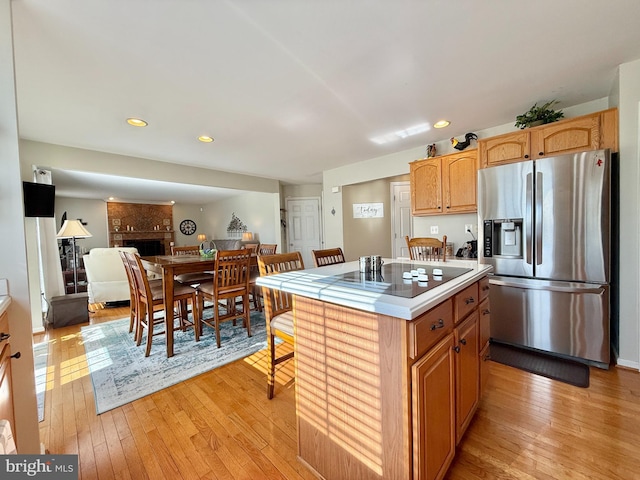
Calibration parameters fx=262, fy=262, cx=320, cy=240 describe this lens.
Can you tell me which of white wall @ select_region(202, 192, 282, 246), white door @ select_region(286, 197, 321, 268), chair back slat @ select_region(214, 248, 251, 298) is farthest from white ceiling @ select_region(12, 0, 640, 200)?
white wall @ select_region(202, 192, 282, 246)

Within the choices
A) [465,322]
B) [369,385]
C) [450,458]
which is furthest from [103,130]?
[450,458]

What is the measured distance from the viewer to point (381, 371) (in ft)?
3.21

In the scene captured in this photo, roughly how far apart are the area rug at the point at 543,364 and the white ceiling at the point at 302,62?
93.4 inches

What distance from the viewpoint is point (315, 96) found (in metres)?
2.30

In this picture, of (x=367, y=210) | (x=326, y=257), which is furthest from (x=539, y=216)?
(x=367, y=210)

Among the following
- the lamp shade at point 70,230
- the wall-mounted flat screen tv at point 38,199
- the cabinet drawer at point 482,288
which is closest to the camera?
the cabinet drawer at point 482,288

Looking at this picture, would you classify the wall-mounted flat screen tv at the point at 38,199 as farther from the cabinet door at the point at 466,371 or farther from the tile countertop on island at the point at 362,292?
the cabinet door at the point at 466,371

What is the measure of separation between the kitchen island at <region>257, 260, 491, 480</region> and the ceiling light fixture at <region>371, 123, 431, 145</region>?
7.39ft

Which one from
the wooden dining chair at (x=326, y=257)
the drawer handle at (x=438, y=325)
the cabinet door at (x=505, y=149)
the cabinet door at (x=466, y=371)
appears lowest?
the cabinet door at (x=466, y=371)

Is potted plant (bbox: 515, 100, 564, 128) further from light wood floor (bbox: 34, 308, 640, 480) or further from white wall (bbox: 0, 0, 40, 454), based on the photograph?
white wall (bbox: 0, 0, 40, 454)

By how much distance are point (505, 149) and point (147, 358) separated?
4018mm

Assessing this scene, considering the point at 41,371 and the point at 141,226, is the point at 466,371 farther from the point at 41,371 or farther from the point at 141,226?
the point at 141,226

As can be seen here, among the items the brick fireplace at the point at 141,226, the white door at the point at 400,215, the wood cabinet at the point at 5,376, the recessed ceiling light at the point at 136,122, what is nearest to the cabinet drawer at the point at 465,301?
the wood cabinet at the point at 5,376

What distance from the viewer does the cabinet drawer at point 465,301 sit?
1237 mm
